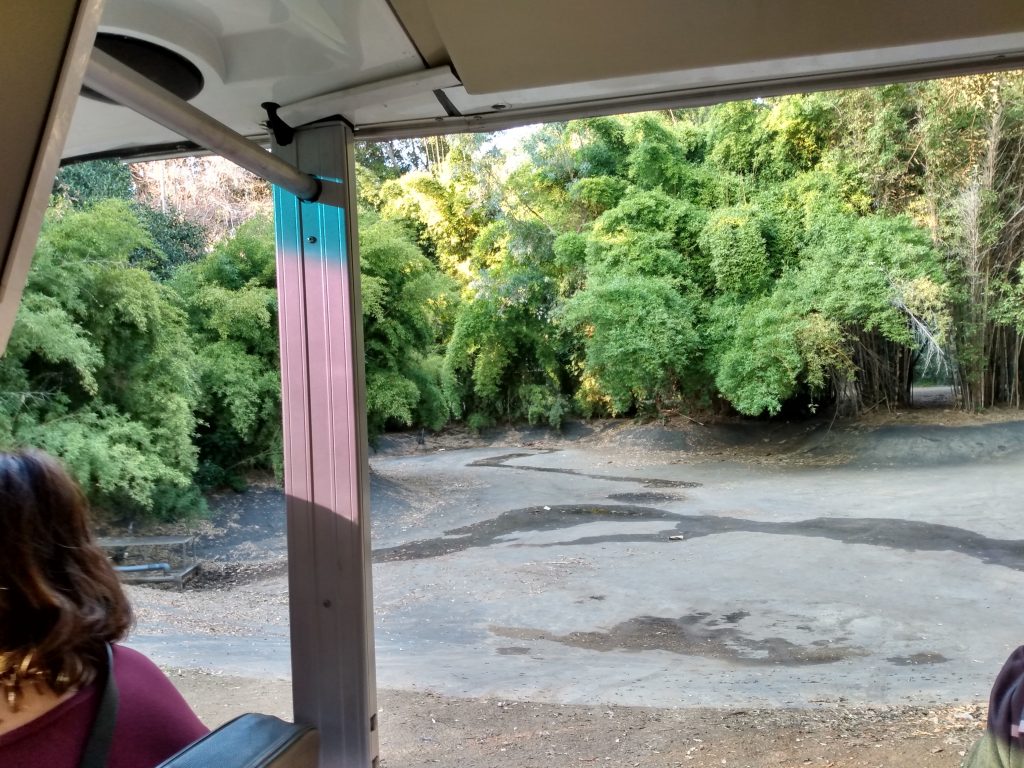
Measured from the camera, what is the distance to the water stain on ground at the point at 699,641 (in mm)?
4711

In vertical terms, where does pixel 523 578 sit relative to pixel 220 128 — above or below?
below

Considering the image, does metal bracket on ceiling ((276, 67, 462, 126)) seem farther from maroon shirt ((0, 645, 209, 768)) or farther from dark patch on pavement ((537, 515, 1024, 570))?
dark patch on pavement ((537, 515, 1024, 570))

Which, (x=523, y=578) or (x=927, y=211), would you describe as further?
(x=927, y=211)

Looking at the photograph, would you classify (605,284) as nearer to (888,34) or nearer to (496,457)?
(496,457)

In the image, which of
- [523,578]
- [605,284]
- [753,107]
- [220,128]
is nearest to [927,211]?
[753,107]

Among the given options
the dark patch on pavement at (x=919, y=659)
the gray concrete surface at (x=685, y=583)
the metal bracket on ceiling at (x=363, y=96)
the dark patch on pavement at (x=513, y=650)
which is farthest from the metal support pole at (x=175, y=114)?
the dark patch on pavement at (x=919, y=659)

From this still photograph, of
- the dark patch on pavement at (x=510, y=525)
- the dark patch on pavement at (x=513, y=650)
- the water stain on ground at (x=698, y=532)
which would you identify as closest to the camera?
the dark patch on pavement at (x=513, y=650)

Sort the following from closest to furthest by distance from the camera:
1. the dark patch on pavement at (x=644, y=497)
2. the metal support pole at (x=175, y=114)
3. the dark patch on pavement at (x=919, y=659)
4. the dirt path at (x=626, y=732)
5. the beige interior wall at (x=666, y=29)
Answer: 1. the metal support pole at (x=175, y=114)
2. the beige interior wall at (x=666, y=29)
3. the dirt path at (x=626, y=732)
4. the dark patch on pavement at (x=919, y=659)
5. the dark patch on pavement at (x=644, y=497)

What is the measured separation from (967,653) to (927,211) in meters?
7.96

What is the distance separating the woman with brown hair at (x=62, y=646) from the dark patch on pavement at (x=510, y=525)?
712cm

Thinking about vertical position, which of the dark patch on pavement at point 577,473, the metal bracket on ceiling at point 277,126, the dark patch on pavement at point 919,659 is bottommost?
the dark patch on pavement at point 919,659

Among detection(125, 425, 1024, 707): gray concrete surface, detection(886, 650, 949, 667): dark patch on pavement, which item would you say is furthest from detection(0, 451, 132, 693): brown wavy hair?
detection(886, 650, 949, 667): dark patch on pavement

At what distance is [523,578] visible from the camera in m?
6.77

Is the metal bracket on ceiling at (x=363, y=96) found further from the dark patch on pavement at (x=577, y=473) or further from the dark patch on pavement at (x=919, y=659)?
the dark patch on pavement at (x=577, y=473)
